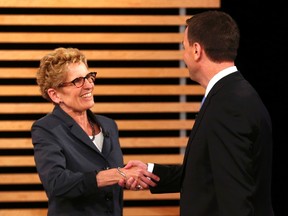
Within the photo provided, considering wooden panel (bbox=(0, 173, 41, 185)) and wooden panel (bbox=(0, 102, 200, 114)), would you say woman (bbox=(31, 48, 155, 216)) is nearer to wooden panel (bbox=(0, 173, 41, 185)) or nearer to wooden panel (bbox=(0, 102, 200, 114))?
wooden panel (bbox=(0, 102, 200, 114))

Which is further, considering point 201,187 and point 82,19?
point 82,19

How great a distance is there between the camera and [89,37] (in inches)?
218

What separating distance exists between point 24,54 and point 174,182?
232 cm

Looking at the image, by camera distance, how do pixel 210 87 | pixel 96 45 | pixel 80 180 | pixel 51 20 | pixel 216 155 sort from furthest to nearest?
pixel 96 45
pixel 51 20
pixel 80 180
pixel 210 87
pixel 216 155

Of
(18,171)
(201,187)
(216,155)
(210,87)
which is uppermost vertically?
(210,87)

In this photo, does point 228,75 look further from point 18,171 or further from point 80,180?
point 18,171

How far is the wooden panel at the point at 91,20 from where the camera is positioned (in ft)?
18.0

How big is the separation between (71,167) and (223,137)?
3.94ft

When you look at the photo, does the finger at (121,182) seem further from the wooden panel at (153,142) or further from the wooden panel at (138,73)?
the wooden panel at (138,73)

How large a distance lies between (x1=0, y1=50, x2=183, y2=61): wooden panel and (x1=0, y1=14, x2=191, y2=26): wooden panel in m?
0.24

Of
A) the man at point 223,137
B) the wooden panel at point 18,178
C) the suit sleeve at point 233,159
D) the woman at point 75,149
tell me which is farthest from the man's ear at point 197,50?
the wooden panel at point 18,178

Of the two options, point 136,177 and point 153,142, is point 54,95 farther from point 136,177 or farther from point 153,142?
point 153,142

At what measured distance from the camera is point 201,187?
9.09 ft

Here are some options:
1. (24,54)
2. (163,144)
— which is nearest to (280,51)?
(163,144)
